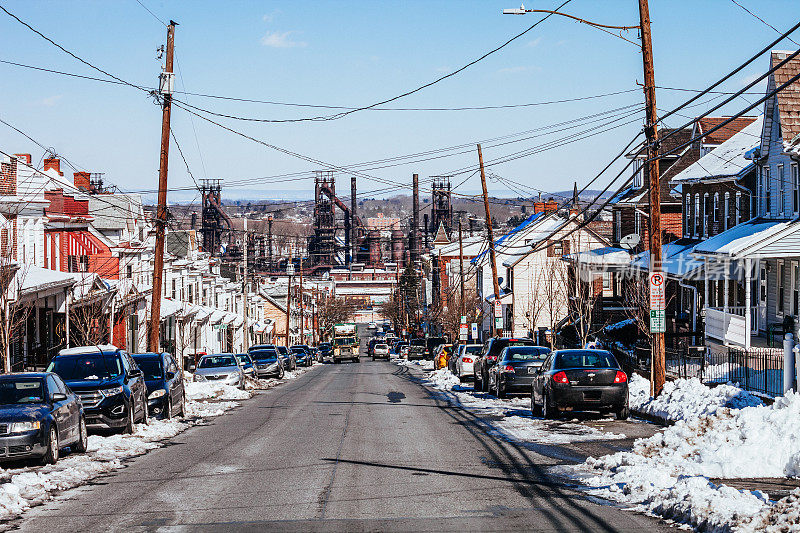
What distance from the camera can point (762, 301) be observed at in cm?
3403

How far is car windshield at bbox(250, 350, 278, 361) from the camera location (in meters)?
47.5

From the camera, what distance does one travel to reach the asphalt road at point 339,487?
977cm

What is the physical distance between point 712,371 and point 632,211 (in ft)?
90.4

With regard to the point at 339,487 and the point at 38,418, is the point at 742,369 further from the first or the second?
the point at 38,418

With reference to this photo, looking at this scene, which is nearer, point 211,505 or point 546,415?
point 211,505

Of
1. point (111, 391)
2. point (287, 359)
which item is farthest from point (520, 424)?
point (287, 359)

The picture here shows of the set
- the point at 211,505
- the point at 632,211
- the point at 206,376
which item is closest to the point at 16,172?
the point at 206,376

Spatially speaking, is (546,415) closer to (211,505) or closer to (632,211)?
(211,505)

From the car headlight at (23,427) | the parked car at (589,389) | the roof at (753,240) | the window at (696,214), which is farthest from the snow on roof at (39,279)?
the window at (696,214)

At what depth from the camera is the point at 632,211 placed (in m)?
51.5

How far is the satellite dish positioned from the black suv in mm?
33240

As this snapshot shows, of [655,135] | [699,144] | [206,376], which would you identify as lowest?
[206,376]

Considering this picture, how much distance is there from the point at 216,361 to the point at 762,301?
20.3 metres

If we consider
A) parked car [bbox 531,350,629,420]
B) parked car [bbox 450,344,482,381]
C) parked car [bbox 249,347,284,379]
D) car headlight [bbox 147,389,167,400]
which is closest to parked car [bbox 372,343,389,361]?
parked car [bbox 249,347,284,379]
